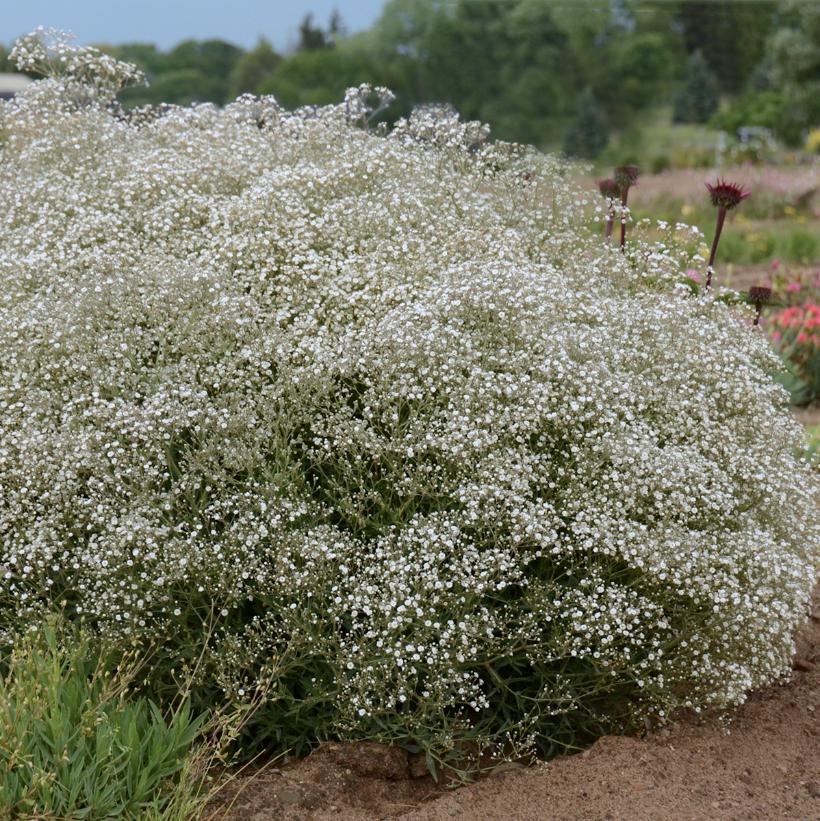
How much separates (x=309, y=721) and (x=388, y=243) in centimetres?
263

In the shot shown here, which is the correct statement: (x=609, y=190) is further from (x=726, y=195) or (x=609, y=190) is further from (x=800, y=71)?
(x=800, y=71)

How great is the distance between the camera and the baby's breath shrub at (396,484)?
4.69 metres

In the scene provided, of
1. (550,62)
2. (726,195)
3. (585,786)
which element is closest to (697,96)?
(550,62)

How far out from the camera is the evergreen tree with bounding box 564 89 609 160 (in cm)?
5028

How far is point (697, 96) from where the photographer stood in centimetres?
6038

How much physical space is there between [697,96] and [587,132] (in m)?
13.2

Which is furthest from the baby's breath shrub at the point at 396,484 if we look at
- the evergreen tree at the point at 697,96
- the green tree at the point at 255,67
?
the green tree at the point at 255,67

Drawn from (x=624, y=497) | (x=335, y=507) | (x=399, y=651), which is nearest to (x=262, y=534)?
(x=335, y=507)

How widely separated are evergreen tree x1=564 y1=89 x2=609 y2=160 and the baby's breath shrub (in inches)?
1789

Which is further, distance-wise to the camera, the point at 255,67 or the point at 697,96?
the point at 255,67

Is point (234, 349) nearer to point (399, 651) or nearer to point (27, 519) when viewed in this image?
point (27, 519)

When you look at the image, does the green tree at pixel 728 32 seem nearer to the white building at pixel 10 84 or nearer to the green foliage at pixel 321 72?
the green foliage at pixel 321 72

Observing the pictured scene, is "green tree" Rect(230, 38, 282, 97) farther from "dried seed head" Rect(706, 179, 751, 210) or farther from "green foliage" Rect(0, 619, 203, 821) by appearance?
"green foliage" Rect(0, 619, 203, 821)

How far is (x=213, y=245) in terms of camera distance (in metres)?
6.02
